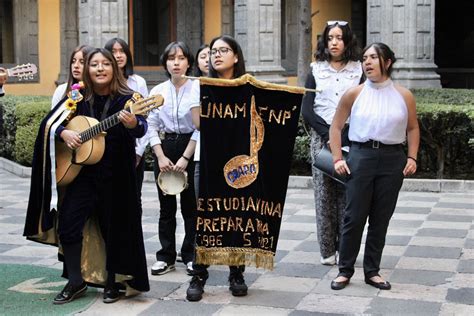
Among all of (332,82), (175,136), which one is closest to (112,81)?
(175,136)

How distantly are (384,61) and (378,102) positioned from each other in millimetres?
302

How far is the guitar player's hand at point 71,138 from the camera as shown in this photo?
609cm

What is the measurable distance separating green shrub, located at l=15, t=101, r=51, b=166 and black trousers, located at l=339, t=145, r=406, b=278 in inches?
326

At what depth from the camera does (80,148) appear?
6160mm

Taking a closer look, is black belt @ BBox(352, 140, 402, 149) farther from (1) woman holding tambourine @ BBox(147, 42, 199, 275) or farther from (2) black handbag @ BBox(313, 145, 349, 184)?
(1) woman holding tambourine @ BBox(147, 42, 199, 275)

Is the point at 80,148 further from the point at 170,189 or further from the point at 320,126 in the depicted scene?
the point at 320,126

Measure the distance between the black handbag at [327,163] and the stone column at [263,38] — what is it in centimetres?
1098

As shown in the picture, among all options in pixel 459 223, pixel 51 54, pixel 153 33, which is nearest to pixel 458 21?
pixel 153 33

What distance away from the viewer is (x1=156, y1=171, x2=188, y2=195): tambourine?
22.9 feet

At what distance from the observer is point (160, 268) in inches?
281

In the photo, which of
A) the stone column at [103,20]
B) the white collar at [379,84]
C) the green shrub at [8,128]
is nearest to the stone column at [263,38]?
the stone column at [103,20]

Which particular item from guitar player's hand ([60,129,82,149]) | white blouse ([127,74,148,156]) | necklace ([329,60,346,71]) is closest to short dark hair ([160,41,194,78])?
white blouse ([127,74,148,156])

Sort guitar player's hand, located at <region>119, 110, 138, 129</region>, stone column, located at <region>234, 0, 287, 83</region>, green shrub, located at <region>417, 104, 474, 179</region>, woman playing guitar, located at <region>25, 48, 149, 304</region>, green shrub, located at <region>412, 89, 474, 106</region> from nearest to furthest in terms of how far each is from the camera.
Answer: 1. guitar player's hand, located at <region>119, 110, 138, 129</region>
2. woman playing guitar, located at <region>25, 48, 149, 304</region>
3. green shrub, located at <region>417, 104, 474, 179</region>
4. green shrub, located at <region>412, 89, 474, 106</region>
5. stone column, located at <region>234, 0, 287, 83</region>

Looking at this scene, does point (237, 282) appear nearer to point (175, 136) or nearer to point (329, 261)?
point (329, 261)
